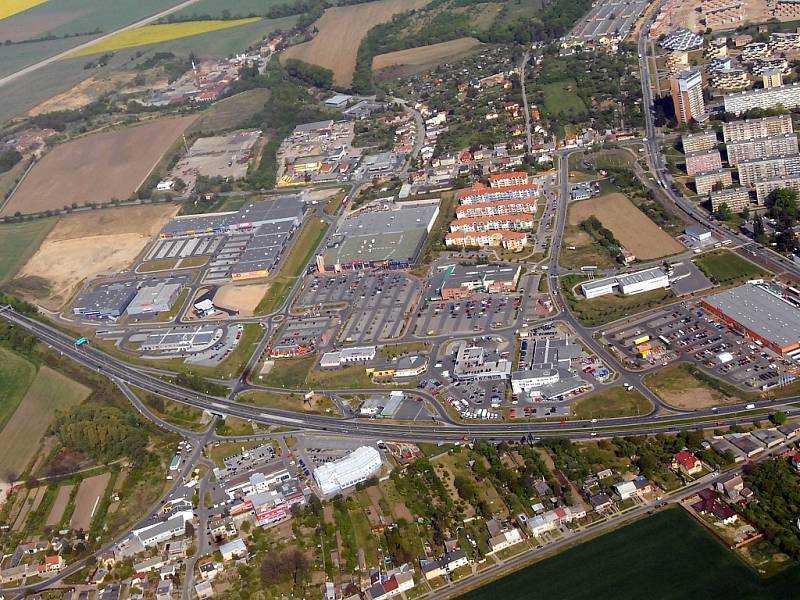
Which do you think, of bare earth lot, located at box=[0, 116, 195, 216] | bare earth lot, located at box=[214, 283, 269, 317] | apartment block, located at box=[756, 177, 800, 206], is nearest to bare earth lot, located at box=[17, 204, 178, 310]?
bare earth lot, located at box=[0, 116, 195, 216]

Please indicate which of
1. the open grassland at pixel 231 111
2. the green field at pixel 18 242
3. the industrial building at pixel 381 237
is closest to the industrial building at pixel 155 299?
the industrial building at pixel 381 237

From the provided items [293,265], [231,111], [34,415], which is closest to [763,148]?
[293,265]

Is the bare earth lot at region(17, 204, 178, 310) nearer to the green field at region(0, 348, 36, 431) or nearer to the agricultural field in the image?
the green field at region(0, 348, 36, 431)

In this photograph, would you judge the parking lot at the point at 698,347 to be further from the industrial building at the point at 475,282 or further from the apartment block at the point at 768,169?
the apartment block at the point at 768,169

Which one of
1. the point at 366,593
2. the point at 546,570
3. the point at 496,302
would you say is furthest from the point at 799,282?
the point at 366,593

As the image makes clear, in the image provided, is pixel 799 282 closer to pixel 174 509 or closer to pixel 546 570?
pixel 546 570
